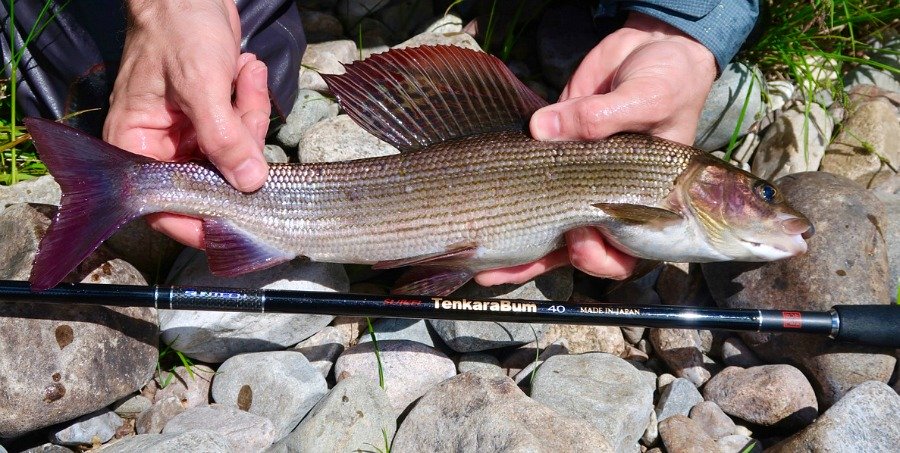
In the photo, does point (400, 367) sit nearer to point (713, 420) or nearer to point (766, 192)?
point (713, 420)

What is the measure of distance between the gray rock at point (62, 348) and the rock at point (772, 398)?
3.36 m

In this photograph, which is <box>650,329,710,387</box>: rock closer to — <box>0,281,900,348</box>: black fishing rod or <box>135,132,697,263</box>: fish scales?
<box>0,281,900,348</box>: black fishing rod

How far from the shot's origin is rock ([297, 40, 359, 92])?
5.63 m

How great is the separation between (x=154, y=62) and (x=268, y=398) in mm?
1960

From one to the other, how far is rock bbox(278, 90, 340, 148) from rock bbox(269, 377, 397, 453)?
1982 millimetres

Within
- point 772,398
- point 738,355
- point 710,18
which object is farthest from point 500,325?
point 710,18

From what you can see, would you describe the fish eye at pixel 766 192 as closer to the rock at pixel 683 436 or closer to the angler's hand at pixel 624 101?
the angler's hand at pixel 624 101

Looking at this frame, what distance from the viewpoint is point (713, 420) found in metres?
4.28

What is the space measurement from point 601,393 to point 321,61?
10.6 feet

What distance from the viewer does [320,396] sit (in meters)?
4.30

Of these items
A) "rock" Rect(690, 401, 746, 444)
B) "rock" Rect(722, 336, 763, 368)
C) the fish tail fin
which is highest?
the fish tail fin

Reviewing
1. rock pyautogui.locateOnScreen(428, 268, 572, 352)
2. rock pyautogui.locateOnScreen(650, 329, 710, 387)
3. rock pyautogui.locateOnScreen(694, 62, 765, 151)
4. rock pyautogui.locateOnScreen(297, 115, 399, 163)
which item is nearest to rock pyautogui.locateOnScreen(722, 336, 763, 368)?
rock pyautogui.locateOnScreen(650, 329, 710, 387)

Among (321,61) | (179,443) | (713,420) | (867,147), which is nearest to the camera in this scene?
(179,443)

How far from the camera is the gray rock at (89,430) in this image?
4078mm
